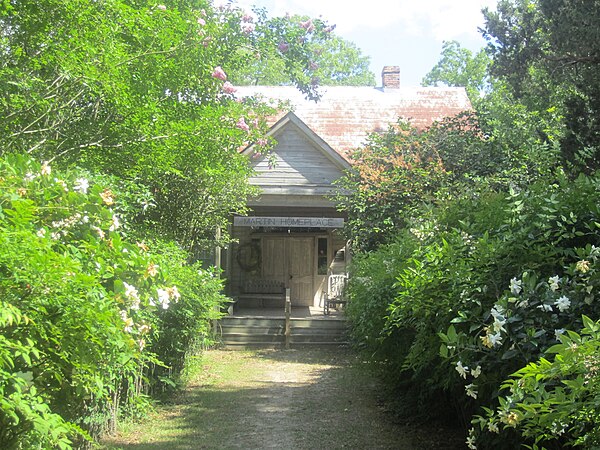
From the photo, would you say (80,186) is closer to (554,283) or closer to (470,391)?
(470,391)

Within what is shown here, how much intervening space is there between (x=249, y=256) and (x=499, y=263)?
53.9 feet

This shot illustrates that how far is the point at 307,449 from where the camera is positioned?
289 inches

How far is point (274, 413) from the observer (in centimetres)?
919

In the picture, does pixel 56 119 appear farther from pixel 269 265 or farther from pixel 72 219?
pixel 269 265

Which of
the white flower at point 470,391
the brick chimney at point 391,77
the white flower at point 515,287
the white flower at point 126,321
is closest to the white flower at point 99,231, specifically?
the white flower at point 126,321

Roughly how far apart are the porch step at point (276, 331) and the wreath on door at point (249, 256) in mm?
Answer: 4501

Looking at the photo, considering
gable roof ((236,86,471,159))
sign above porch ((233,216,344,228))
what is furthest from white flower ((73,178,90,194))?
gable roof ((236,86,471,159))

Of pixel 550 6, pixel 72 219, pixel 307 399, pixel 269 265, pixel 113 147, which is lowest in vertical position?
pixel 307 399

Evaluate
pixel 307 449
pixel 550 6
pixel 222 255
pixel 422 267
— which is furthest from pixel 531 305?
pixel 222 255

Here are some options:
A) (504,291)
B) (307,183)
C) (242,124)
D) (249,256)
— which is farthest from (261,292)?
(504,291)

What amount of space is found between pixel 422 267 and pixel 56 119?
4246 mm

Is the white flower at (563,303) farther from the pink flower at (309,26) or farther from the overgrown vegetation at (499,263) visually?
the pink flower at (309,26)

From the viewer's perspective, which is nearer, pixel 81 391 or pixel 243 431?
pixel 81 391

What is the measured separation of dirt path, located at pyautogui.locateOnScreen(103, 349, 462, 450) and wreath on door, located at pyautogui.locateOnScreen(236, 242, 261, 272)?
698 cm
